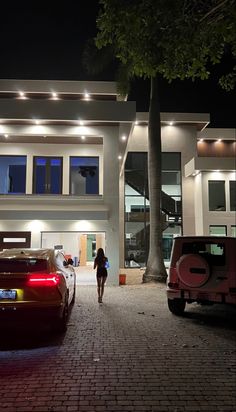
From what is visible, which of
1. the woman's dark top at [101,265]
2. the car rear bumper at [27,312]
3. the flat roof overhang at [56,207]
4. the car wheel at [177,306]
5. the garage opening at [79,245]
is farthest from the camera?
the garage opening at [79,245]

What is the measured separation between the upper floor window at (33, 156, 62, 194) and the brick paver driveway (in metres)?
9.54

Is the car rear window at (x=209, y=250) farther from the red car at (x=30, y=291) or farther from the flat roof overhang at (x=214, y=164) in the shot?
the flat roof overhang at (x=214, y=164)

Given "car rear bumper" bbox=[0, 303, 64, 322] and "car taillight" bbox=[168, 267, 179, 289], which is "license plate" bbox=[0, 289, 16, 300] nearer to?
"car rear bumper" bbox=[0, 303, 64, 322]

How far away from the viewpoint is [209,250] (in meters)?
9.35

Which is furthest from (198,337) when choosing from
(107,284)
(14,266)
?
(107,284)

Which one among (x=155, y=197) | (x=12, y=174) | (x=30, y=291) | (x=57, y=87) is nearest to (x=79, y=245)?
(x=155, y=197)

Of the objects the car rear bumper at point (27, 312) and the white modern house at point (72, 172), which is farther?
the white modern house at point (72, 172)

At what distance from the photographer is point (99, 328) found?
25.4 ft

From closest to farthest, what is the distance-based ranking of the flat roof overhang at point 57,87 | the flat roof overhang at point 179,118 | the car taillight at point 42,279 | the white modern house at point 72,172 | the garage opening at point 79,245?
the car taillight at point 42,279, the white modern house at point 72,172, the garage opening at point 79,245, the flat roof overhang at point 57,87, the flat roof overhang at point 179,118

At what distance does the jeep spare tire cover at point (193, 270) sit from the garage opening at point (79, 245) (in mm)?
7751

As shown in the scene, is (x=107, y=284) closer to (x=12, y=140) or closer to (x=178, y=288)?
(x=178, y=288)

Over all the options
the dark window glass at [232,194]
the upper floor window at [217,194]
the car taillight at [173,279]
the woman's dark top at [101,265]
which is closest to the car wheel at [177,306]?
the car taillight at [173,279]

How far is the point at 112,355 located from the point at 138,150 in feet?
68.1

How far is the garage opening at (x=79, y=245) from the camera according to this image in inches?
621
